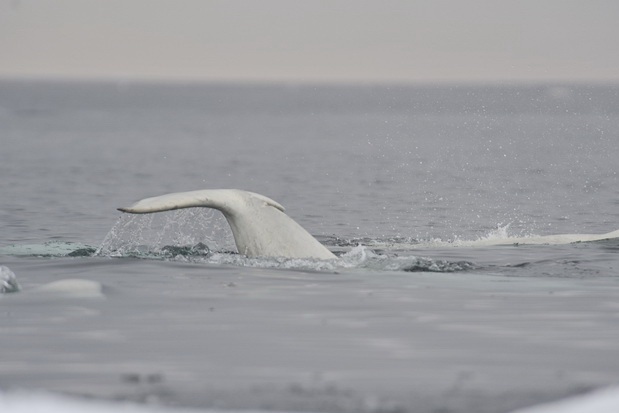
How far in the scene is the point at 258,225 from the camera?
1798 centimetres

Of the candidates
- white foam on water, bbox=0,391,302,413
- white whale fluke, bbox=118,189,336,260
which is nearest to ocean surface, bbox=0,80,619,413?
white foam on water, bbox=0,391,302,413

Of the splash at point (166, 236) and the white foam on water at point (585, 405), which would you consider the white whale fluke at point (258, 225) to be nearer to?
the splash at point (166, 236)

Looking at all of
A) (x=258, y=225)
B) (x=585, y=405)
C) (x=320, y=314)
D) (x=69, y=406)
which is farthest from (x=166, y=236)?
(x=585, y=405)

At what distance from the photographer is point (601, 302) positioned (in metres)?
15.8

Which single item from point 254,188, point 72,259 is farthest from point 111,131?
point 72,259

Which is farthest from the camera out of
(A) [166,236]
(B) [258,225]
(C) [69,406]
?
(A) [166,236]

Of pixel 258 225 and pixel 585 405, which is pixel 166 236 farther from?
pixel 585 405

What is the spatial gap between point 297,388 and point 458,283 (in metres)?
6.73

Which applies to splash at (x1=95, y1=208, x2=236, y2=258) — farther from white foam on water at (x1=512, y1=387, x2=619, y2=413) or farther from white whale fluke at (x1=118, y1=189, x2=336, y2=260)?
white foam on water at (x1=512, y1=387, x2=619, y2=413)

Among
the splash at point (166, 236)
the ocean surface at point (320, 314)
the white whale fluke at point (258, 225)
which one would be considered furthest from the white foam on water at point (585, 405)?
the splash at point (166, 236)

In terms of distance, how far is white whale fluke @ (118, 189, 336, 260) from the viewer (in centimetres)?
1767

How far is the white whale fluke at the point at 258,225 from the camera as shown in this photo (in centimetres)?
1767

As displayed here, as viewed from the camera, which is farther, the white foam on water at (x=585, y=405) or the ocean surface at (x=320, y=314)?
the ocean surface at (x=320, y=314)

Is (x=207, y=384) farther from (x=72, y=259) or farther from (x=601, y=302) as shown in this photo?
(x=72, y=259)
